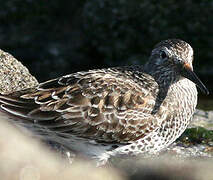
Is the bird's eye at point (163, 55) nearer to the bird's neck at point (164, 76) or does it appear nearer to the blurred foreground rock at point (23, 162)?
the bird's neck at point (164, 76)

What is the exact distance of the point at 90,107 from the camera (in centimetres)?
923

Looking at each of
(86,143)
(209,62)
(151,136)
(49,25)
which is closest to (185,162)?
(151,136)

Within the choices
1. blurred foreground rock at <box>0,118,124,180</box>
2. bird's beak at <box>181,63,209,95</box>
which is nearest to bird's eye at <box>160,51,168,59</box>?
bird's beak at <box>181,63,209,95</box>

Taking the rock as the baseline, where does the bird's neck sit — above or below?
below

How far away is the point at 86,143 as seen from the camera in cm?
927

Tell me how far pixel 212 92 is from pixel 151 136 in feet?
19.0

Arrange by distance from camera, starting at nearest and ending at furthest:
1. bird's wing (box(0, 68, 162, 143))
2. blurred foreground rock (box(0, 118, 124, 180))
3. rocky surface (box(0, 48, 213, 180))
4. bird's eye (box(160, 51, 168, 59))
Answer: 1. blurred foreground rock (box(0, 118, 124, 180))
2. rocky surface (box(0, 48, 213, 180))
3. bird's wing (box(0, 68, 162, 143))
4. bird's eye (box(160, 51, 168, 59))

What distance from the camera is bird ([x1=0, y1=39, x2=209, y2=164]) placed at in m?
9.15

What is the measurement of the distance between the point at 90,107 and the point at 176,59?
1.80m

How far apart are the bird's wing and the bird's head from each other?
79cm

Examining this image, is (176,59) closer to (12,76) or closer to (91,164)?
(91,164)

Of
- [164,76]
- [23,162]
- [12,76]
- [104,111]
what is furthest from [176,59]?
[23,162]

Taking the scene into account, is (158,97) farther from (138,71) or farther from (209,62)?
(209,62)

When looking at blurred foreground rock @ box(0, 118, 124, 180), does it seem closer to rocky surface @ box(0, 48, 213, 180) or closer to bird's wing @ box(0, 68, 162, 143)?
rocky surface @ box(0, 48, 213, 180)
